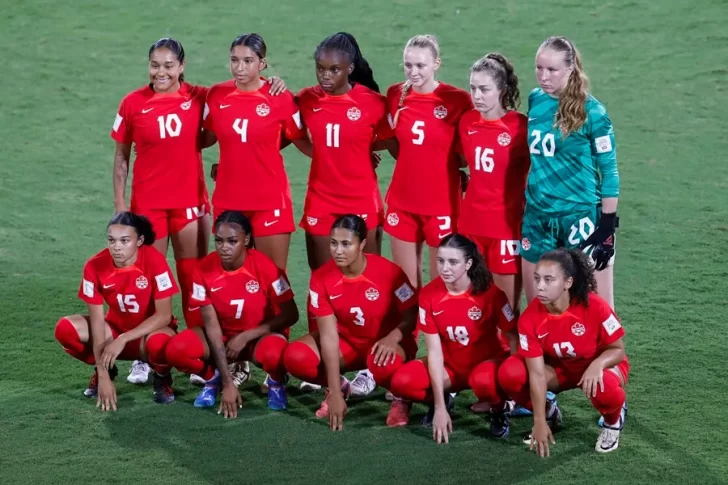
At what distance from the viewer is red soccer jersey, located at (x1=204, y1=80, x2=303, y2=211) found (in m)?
6.75

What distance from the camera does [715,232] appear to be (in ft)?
29.4

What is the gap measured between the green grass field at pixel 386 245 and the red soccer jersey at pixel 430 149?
1135 mm

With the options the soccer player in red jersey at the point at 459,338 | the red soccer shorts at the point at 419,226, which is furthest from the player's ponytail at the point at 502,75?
the soccer player in red jersey at the point at 459,338

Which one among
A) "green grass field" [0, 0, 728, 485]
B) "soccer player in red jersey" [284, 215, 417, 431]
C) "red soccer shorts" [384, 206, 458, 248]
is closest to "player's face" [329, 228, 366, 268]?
"soccer player in red jersey" [284, 215, 417, 431]

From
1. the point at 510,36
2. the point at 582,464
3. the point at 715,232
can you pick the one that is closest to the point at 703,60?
the point at 510,36

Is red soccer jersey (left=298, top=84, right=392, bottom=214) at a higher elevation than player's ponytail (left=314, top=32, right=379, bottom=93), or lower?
lower

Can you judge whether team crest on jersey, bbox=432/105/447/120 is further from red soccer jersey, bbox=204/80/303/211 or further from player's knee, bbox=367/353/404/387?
player's knee, bbox=367/353/404/387

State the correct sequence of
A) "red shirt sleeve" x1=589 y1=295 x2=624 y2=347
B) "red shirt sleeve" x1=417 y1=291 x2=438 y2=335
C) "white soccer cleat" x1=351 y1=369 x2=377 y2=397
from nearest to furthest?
"red shirt sleeve" x1=589 y1=295 x2=624 y2=347, "red shirt sleeve" x1=417 y1=291 x2=438 y2=335, "white soccer cleat" x1=351 y1=369 x2=377 y2=397

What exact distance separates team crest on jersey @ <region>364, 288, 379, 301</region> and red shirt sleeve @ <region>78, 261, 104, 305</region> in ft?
4.88

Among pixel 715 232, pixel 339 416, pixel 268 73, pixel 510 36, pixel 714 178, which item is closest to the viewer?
pixel 339 416

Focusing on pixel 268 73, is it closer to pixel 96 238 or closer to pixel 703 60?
pixel 96 238

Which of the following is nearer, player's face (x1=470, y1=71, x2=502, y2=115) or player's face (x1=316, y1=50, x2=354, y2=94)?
player's face (x1=470, y1=71, x2=502, y2=115)

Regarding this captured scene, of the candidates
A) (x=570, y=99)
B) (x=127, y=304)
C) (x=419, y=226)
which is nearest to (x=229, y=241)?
(x=127, y=304)

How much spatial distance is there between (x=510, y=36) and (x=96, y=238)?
5618 mm
